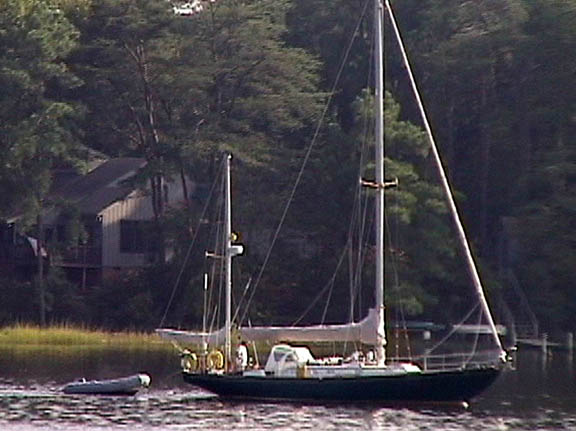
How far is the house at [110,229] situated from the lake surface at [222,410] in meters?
24.0

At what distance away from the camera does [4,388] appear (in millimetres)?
53156

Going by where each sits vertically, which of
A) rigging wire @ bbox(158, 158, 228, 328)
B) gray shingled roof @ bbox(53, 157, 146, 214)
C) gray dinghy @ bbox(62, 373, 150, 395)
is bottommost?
gray dinghy @ bbox(62, 373, 150, 395)

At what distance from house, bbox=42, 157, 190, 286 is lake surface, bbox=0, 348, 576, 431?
947 inches

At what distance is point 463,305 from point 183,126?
15506 millimetres

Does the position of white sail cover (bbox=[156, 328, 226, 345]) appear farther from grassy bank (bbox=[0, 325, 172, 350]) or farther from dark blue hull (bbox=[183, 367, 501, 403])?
grassy bank (bbox=[0, 325, 172, 350])

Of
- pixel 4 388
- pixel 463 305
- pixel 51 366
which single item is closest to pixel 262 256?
pixel 463 305

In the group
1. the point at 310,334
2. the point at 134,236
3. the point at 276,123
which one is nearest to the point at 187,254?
the point at 134,236

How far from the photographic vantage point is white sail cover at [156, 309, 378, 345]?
50.2 meters

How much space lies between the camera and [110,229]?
8550 centimetres

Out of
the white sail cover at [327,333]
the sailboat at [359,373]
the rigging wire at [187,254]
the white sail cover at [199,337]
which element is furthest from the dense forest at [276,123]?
the sailboat at [359,373]

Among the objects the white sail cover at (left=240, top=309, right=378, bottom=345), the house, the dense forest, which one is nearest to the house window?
the house

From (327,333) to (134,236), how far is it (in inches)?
1383

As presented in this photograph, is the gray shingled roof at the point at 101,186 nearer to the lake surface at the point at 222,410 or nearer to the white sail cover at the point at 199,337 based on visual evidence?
the lake surface at the point at 222,410

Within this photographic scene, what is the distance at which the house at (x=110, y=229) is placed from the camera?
277 feet
